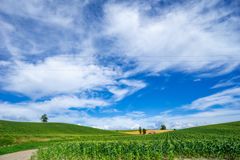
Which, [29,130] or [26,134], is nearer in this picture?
[26,134]

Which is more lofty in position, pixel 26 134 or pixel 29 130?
pixel 29 130

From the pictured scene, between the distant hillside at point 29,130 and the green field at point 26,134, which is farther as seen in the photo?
the distant hillside at point 29,130

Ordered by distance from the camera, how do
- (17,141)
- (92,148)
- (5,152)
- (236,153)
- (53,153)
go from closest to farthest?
(236,153)
(53,153)
(92,148)
(5,152)
(17,141)

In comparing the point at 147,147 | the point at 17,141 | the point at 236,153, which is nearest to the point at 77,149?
the point at 147,147

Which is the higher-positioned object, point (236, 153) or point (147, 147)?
point (147, 147)

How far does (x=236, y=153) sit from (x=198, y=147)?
3113mm

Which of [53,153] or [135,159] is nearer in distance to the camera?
[135,159]

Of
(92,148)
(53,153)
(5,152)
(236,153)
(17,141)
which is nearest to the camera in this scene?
(236,153)

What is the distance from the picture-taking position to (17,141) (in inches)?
1261

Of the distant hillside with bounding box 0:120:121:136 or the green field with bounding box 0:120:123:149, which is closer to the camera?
the green field with bounding box 0:120:123:149

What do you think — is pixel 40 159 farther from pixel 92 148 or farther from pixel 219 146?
pixel 219 146

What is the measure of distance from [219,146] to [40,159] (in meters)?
17.2

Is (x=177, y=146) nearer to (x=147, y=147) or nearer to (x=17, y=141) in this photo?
(x=147, y=147)

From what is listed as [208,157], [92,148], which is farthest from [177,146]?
[92,148]
